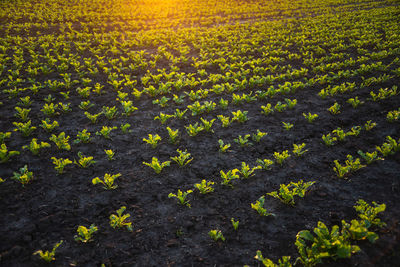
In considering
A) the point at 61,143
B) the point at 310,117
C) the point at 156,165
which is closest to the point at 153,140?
the point at 156,165

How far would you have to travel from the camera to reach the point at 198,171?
19.2ft

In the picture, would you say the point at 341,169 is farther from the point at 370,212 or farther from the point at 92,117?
the point at 92,117

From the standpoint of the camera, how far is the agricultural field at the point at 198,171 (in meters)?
3.94

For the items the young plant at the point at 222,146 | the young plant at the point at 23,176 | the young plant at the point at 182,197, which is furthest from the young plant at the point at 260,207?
the young plant at the point at 23,176

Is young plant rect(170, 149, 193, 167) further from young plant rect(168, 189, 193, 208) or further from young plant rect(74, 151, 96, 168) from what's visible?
young plant rect(74, 151, 96, 168)

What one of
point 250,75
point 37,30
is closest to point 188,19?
point 37,30

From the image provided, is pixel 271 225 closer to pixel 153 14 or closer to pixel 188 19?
pixel 188 19

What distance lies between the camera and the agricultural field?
3943 millimetres

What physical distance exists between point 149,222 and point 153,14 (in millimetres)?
29688

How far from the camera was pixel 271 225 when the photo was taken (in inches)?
174

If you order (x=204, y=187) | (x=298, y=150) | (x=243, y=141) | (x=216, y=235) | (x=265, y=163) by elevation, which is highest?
(x=243, y=141)

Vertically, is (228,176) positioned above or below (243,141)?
below

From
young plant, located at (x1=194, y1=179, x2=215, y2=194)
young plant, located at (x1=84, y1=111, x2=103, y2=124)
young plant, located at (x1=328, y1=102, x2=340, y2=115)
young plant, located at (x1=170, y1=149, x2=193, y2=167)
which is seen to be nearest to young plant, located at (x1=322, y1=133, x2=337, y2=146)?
young plant, located at (x1=328, y1=102, x2=340, y2=115)

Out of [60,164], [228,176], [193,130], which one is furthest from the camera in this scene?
[193,130]
